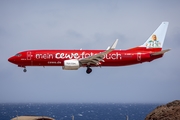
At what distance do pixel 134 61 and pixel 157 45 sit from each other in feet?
26.8

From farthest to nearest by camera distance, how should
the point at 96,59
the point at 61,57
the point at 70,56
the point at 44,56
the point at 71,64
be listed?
the point at 70,56 < the point at 61,57 < the point at 44,56 < the point at 96,59 < the point at 71,64

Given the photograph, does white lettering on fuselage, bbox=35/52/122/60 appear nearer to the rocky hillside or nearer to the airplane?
the airplane

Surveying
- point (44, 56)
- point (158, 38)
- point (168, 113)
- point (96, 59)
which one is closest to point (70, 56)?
point (44, 56)

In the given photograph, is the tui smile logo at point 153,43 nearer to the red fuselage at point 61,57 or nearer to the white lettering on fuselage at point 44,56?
the red fuselage at point 61,57

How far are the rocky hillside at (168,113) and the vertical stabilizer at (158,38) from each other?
1777 inches

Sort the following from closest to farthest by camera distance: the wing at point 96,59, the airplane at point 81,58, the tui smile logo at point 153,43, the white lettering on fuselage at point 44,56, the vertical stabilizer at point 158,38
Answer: the wing at point 96,59 → the airplane at point 81,58 → the white lettering on fuselage at point 44,56 → the tui smile logo at point 153,43 → the vertical stabilizer at point 158,38

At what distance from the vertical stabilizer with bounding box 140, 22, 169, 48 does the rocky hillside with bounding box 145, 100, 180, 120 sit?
4514cm

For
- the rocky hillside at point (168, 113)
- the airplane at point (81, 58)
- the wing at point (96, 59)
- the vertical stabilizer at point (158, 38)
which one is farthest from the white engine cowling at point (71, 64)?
the rocky hillside at point (168, 113)

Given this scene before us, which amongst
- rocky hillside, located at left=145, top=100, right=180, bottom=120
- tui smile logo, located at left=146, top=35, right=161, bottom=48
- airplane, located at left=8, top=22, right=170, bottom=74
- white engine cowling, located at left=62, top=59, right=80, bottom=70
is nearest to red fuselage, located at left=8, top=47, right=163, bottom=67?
airplane, located at left=8, top=22, right=170, bottom=74

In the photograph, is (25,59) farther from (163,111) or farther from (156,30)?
(163,111)

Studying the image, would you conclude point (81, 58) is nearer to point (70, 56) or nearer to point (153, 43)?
point (70, 56)

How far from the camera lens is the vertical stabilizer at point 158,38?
95.9 m

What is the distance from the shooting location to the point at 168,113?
48.5m

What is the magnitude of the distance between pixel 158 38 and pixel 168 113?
50.6 metres
